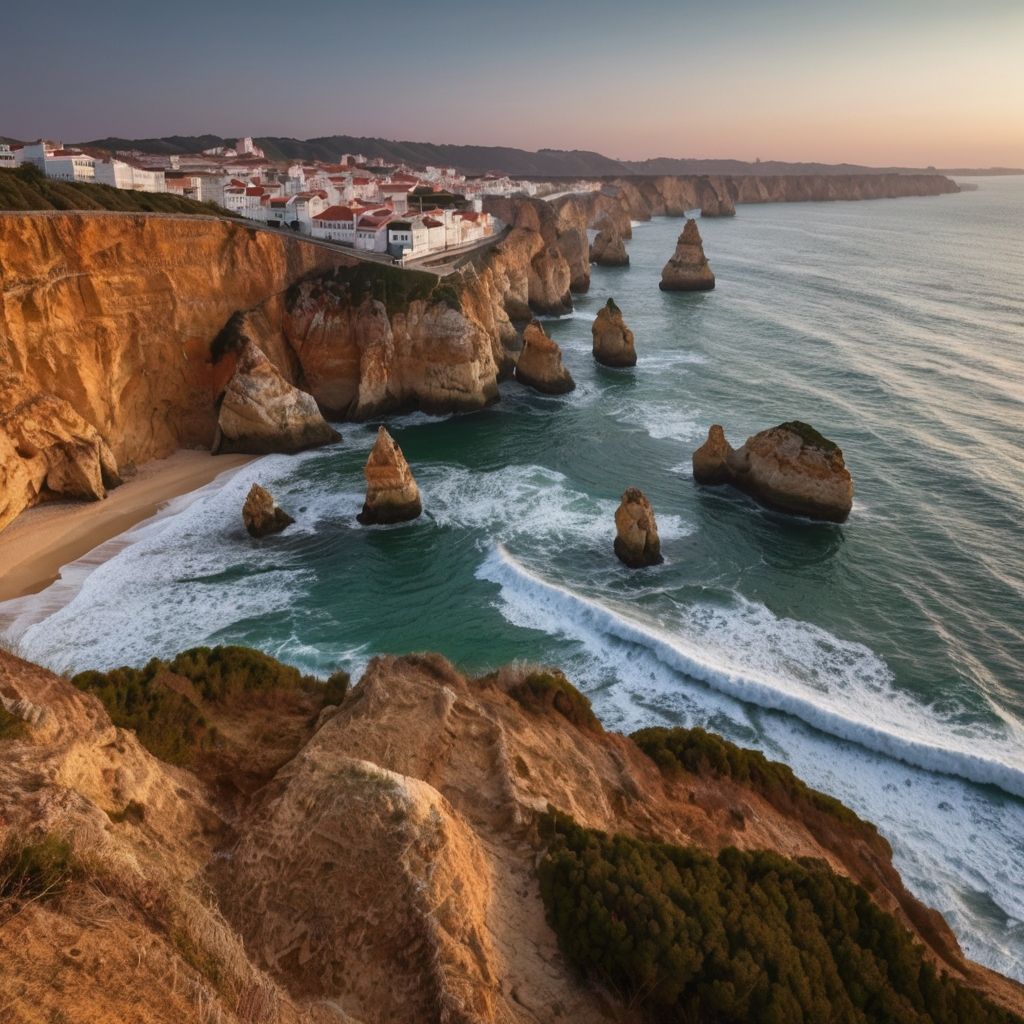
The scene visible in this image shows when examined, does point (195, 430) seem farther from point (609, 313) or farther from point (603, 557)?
point (609, 313)

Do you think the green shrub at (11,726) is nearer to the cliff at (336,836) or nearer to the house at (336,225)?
the cliff at (336,836)

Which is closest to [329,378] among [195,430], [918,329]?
[195,430]

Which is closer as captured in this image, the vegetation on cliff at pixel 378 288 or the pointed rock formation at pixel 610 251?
the vegetation on cliff at pixel 378 288

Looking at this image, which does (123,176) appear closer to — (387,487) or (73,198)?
(73,198)

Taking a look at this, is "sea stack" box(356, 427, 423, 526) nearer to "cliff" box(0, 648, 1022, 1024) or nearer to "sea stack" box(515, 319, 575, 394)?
"cliff" box(0, 648, 1022, 1024)

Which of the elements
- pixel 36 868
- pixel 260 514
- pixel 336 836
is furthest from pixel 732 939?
pixel 260 514

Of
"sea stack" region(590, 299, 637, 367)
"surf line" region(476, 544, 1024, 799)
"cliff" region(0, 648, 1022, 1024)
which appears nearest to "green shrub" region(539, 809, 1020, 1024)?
"cliff" region(0, 648, 1022, 1024)

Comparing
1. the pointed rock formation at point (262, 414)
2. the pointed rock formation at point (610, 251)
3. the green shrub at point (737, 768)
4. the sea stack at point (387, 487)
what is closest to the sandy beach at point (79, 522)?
the pointed rock formation at point (262, 414)
